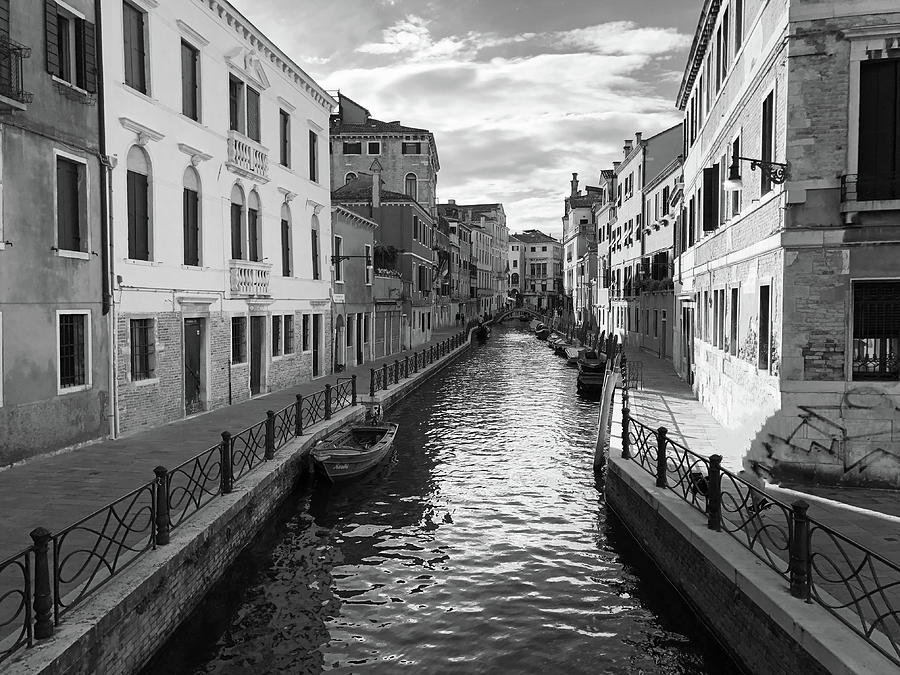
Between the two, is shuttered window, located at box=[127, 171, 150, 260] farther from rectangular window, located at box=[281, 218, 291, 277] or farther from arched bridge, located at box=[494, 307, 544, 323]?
arched bridge, located at box=[494, 307, 544, 323]

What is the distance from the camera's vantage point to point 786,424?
9875 millimetres

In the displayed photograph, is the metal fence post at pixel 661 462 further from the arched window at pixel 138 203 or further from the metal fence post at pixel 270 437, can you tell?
the arched window at pixel 138 203

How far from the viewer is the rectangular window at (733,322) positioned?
13.7 meters

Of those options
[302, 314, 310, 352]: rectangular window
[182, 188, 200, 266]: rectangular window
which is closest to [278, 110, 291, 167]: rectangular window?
[302, 314, 310, 352]: rectangular window

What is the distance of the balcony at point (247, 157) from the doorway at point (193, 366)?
4.41 metres

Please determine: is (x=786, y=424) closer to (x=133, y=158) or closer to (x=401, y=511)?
(x=401, y=511)

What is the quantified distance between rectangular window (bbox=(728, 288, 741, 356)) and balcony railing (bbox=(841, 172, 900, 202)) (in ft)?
14.0

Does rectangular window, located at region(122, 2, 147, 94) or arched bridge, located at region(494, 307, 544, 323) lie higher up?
rectangular window, located at region(122, 2, 147, 94)

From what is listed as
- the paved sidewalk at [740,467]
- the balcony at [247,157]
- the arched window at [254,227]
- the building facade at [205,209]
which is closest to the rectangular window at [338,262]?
the building facade at [205,209]

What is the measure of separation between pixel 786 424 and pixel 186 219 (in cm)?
1326

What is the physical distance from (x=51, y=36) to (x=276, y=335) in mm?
10908

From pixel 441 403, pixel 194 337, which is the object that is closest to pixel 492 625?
pixel 194 337

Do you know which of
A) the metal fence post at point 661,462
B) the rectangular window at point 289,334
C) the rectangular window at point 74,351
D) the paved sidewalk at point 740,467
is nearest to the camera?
the paved sidewalk at point 740,467

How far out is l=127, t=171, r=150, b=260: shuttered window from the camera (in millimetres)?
13859
